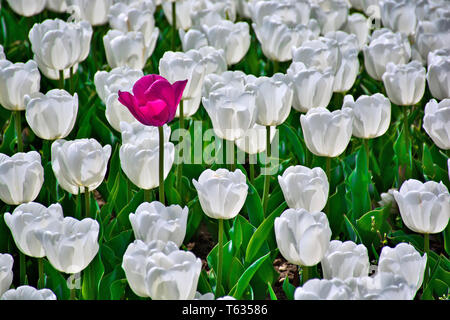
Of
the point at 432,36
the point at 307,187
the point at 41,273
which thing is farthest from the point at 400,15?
the point at 41,273

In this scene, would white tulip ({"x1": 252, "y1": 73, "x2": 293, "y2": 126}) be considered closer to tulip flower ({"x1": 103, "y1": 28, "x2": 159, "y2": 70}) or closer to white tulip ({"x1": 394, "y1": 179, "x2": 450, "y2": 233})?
white tulip ({"x1": 394, "y1": 179, "x2": 450, "y2": 233})

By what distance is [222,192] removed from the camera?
73.5 inches

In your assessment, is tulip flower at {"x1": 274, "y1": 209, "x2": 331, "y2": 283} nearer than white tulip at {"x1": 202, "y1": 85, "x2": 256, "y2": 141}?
Yes

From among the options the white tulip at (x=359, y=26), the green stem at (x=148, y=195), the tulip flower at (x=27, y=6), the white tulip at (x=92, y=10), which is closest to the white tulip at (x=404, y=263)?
the green stem at (x=148, y=195)

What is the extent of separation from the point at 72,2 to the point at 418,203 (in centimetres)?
234

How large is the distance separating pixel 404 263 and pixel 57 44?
1.58 metres

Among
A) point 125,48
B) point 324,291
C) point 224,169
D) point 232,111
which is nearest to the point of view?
point 324,291

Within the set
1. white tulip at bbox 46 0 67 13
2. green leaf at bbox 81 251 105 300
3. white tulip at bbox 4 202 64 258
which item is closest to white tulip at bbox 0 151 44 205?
white tulip at bbox 4 202 64 258

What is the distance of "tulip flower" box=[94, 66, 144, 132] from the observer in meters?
2.38

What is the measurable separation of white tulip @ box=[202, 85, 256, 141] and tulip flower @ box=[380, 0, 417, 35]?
1.58 metres

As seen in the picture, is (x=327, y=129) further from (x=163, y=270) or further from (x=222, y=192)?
(x=163, y=270)

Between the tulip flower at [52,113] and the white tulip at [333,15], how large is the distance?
5.58 feet

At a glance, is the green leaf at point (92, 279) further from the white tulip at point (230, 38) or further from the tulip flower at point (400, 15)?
the tulip flower at point (400, 15)
